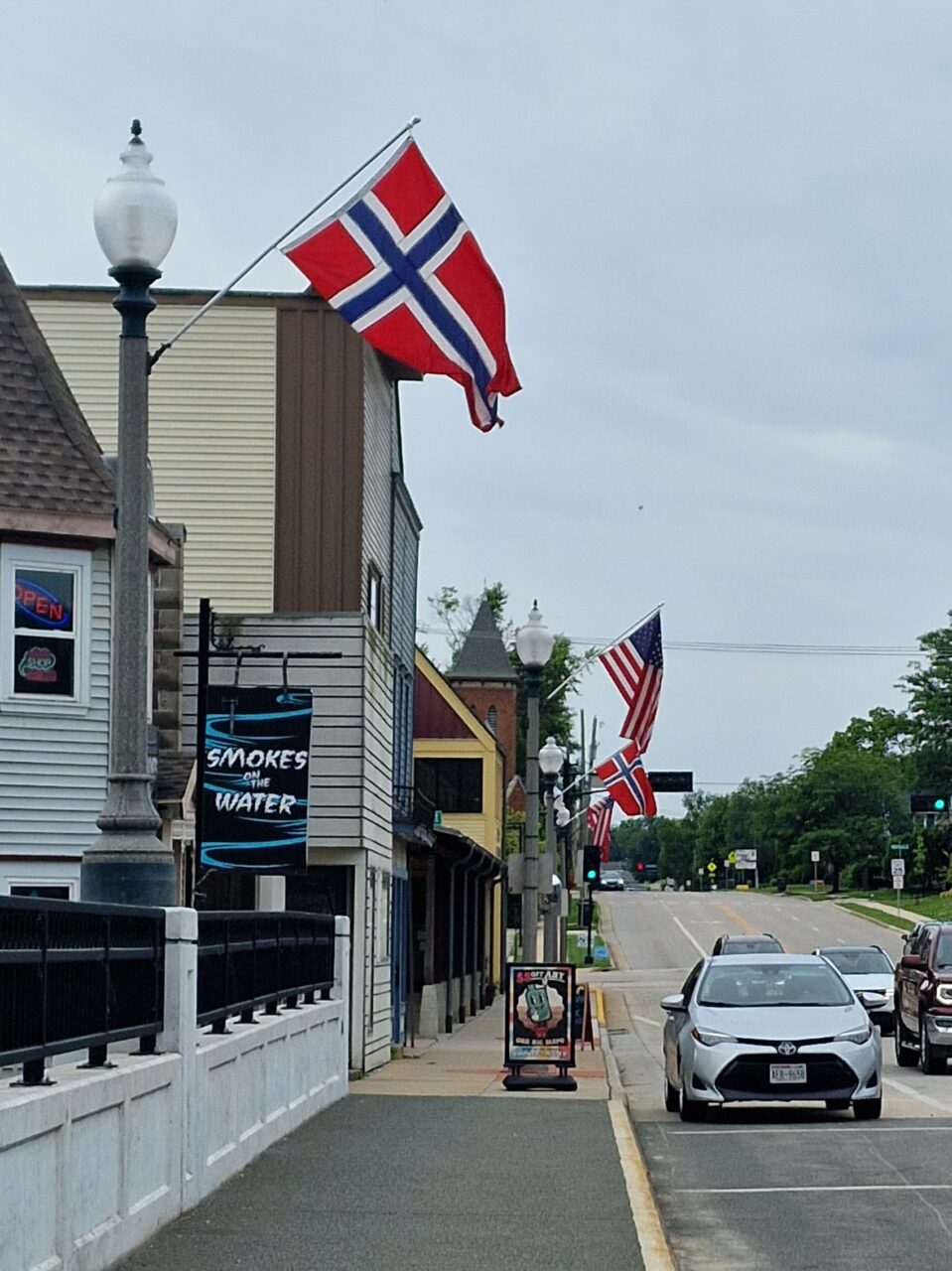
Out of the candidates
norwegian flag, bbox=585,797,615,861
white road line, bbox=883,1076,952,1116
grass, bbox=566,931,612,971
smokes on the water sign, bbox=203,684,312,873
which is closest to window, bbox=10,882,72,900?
smokes on the water sign, bbox=203,684,312,873

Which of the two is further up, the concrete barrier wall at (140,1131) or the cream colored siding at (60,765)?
the cream colored siding at (60,765)

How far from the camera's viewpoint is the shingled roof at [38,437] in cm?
1981

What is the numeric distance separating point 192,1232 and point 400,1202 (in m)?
1.76

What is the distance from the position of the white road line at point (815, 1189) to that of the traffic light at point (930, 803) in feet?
127

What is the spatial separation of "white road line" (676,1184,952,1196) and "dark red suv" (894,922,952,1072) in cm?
1194

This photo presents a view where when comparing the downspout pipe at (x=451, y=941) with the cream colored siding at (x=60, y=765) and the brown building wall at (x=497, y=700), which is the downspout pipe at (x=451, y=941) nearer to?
the cream colored siding at (x=60, y=765)

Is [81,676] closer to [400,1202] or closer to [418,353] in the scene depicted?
[418,353]

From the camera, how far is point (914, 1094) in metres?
22.1

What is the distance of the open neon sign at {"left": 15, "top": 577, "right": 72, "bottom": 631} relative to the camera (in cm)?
1973

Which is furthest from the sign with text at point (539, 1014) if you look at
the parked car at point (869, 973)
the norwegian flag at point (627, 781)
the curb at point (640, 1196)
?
the norwegian flag at point (627, 781)

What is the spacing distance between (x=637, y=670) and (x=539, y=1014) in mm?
11240

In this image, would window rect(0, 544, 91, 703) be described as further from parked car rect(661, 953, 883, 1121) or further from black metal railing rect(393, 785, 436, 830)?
black metal railing rect(393, 785, 436, 830)

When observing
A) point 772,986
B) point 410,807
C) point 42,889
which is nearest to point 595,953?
point 410,807

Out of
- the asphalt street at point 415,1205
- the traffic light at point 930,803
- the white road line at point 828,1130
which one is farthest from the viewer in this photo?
the traffic light at point 930,803
